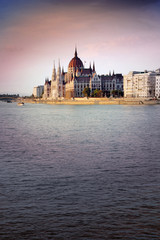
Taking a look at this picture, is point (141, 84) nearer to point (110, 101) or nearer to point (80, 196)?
point (110, 101)

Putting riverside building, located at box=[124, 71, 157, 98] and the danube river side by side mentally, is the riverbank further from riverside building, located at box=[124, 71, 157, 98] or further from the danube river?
the danube river

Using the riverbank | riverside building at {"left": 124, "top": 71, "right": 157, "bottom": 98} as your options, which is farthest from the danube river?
riverside building at {"left": 124, "top": 71, "right": 157, "bottom": 98}

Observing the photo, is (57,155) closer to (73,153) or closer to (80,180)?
(73,153)

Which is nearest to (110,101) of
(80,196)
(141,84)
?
(141,84)

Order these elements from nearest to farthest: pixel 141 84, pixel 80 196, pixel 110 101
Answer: pixel 80 196 < pixel 110 101 < pixel 141 84

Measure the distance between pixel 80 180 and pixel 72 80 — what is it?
615 feet

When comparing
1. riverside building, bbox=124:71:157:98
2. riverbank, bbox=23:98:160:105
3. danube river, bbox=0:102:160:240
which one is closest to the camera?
danube river, bbox=0:102:160:240

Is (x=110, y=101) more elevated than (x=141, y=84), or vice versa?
(x=141, y=84)

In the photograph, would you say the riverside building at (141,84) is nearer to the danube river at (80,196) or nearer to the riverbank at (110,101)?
the riverbank at (110,101)

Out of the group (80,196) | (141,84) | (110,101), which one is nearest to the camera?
(80,196)

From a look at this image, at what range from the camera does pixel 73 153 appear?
744 inches

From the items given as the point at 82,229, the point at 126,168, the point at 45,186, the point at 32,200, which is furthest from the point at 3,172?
the point at 82,229

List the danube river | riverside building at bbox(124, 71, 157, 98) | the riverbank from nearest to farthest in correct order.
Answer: the danube river
the riverbank
riverside building at bbox(124, 71, 157, 98)

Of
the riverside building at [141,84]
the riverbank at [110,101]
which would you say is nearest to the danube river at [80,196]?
Result: the riverbank at [110,101]
